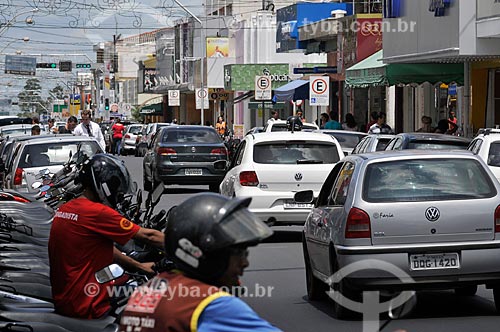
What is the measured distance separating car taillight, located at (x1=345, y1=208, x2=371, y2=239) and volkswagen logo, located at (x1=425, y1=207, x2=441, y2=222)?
52cm

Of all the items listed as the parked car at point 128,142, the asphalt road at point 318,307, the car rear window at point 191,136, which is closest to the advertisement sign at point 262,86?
the car rear window at point 191,136

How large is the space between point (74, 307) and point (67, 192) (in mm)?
5533

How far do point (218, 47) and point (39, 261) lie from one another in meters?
60.7

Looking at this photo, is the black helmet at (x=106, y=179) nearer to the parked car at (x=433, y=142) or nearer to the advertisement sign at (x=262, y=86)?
the parked car at (x=433, y=142)

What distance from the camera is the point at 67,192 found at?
1184cm

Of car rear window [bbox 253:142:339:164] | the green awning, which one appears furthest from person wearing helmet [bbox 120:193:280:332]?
the green awning

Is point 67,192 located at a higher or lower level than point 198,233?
lower

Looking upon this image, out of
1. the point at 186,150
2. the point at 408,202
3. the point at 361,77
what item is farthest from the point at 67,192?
the point at 361,77

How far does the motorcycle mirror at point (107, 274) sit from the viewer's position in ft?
21.2

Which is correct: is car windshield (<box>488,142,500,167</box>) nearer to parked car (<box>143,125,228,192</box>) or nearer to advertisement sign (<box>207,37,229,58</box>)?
parked car (<box>143,125,228,192</box>)

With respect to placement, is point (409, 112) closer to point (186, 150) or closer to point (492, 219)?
point (186, 150)

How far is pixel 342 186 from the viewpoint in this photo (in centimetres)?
1062

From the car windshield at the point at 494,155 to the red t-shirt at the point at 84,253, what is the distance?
11186mm

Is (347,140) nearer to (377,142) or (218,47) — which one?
(377,142)
